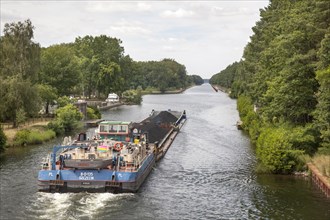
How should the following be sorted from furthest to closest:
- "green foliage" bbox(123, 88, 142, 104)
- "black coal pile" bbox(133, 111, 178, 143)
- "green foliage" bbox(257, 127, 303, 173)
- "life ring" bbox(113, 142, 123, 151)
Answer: "green foliage" bbox(123, 88, 142, 104)
"black coal pile" bbox(133, 111, 178, 143)
"life ring" bbox(113, 142, 123, 151)
"green foliage" bbox(257, 127, 303, 173)

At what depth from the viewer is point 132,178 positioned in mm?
36750

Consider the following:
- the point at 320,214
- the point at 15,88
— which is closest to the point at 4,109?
the point at 15,88

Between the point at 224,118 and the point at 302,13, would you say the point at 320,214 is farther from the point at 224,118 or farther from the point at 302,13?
the point at 224,118

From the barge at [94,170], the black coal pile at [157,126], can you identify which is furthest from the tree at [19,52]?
the barge at [94,170]

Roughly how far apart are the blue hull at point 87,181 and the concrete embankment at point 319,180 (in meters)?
15.0

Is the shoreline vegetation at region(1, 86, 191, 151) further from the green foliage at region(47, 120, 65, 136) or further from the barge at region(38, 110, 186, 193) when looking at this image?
the barge at region(38, 110, 186, 193)

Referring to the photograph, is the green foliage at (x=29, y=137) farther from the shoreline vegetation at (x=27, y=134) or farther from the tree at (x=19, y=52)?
the tree at (x=19, y=52)

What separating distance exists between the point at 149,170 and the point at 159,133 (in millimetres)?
25461

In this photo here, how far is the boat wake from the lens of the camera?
101 feet

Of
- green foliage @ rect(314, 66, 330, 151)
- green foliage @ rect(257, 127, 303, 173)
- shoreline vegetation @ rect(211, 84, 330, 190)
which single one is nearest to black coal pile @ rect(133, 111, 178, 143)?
green foliage @ rect(257, 127, 303, 173)

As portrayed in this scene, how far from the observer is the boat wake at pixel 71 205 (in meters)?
30.8

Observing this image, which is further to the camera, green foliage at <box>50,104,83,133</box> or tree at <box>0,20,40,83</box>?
tree at <box>0,20,40,83</box>

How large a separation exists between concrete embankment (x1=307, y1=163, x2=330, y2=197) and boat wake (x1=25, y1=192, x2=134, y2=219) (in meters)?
15.2

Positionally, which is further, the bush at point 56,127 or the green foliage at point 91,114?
the green foliage at point 91,114
